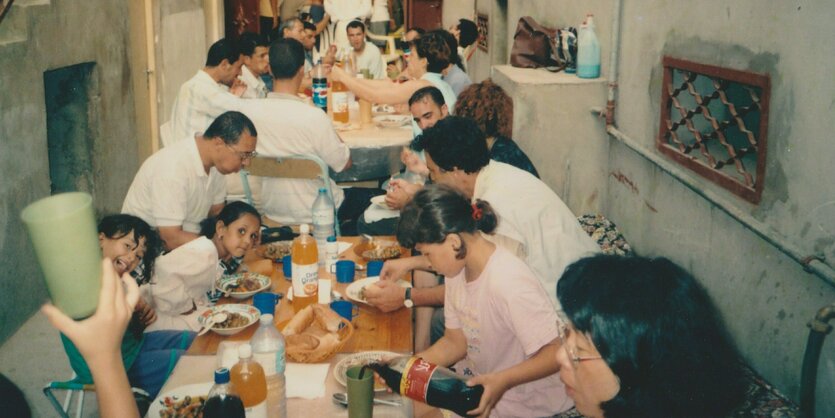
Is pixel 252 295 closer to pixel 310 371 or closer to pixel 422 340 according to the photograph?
pixel 310 371

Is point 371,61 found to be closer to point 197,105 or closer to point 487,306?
point 197,105

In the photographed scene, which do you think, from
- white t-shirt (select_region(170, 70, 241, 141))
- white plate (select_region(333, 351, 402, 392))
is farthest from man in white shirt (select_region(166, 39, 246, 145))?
white plate (select_region(333, 351, 402, 392))

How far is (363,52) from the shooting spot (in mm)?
9914

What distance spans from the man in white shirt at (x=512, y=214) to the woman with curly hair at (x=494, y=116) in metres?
0.59

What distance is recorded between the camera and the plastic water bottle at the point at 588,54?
17.7ft

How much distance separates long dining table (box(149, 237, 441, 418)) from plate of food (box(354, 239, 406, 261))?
181mm

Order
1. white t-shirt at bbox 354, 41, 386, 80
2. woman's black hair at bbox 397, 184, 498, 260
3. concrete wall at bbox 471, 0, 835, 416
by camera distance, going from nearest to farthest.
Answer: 1. concrete wall at bbox 471, 0, 835, 416
2. woman's black hair at bbox 397, 184, 498, 260
3. white t-shirt at bbox 354, 41, 386, 80

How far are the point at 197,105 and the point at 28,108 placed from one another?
1.20 metres

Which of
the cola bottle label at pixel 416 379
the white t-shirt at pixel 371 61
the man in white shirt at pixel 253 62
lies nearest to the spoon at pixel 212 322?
the cola bottle label at pixel 416 379

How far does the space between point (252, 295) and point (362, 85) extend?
3296mm

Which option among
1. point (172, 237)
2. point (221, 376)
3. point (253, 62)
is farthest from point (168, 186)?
point (253, 62)

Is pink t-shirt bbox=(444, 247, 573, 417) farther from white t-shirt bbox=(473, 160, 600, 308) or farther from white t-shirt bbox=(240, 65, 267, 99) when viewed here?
white t-shirt bbox=(240, 65, 267, 99)

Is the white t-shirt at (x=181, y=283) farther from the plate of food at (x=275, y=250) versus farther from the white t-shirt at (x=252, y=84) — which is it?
the white t-shirt at (x=252, y=84)

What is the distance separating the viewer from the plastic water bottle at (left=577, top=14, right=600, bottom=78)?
539cm
